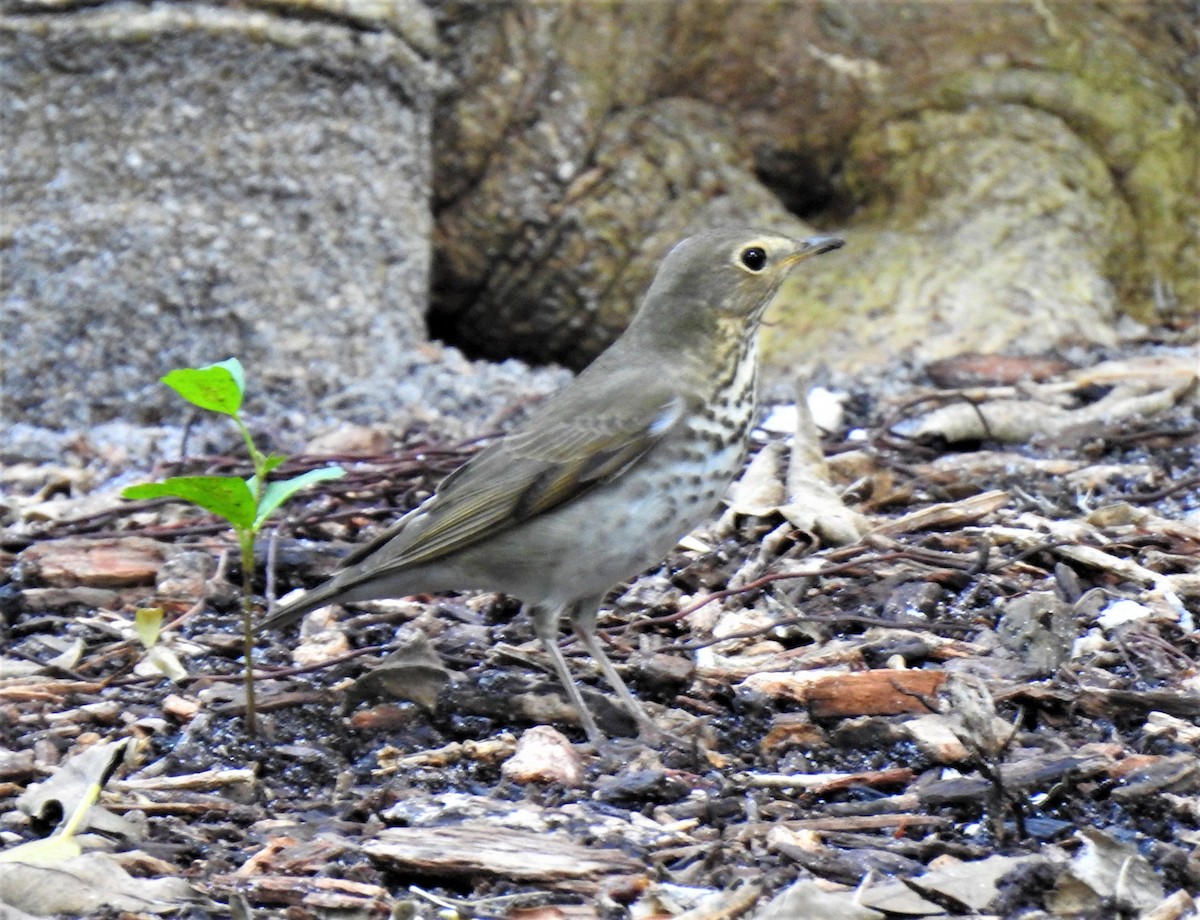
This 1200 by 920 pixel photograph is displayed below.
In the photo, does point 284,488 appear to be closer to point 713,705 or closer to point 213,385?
point 213,385

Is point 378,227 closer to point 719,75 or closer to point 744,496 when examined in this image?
point 719,75

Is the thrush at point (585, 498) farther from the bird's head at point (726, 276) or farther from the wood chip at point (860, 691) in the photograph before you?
the wood chip at point (860, 691)

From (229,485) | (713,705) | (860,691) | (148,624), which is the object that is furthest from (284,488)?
(860,691)

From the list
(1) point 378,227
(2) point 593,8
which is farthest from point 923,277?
(1) point 378,227

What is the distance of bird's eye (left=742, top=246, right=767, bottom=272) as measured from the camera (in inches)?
187

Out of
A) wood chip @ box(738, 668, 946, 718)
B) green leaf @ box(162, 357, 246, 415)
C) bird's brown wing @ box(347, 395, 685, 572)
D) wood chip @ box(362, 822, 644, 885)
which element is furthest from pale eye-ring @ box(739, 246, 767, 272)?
wood chip @ box(362, 822, 644, 885)

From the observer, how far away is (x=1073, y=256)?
7.56 meters

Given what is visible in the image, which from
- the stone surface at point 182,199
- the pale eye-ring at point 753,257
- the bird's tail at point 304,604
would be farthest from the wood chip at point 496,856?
the stone surface at point 182,199

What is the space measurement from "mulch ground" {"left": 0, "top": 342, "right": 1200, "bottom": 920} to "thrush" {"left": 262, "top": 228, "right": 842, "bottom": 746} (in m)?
0.21

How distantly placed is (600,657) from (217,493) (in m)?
1.13

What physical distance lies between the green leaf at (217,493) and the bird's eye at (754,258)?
65.9 inches

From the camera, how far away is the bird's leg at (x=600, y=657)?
4039 millimetres

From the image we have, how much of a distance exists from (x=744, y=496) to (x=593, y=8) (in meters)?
3.23

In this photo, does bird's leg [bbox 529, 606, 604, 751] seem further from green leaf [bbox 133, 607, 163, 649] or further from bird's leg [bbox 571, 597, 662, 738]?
green leaf [bbox 133, 607, 163, 649]
